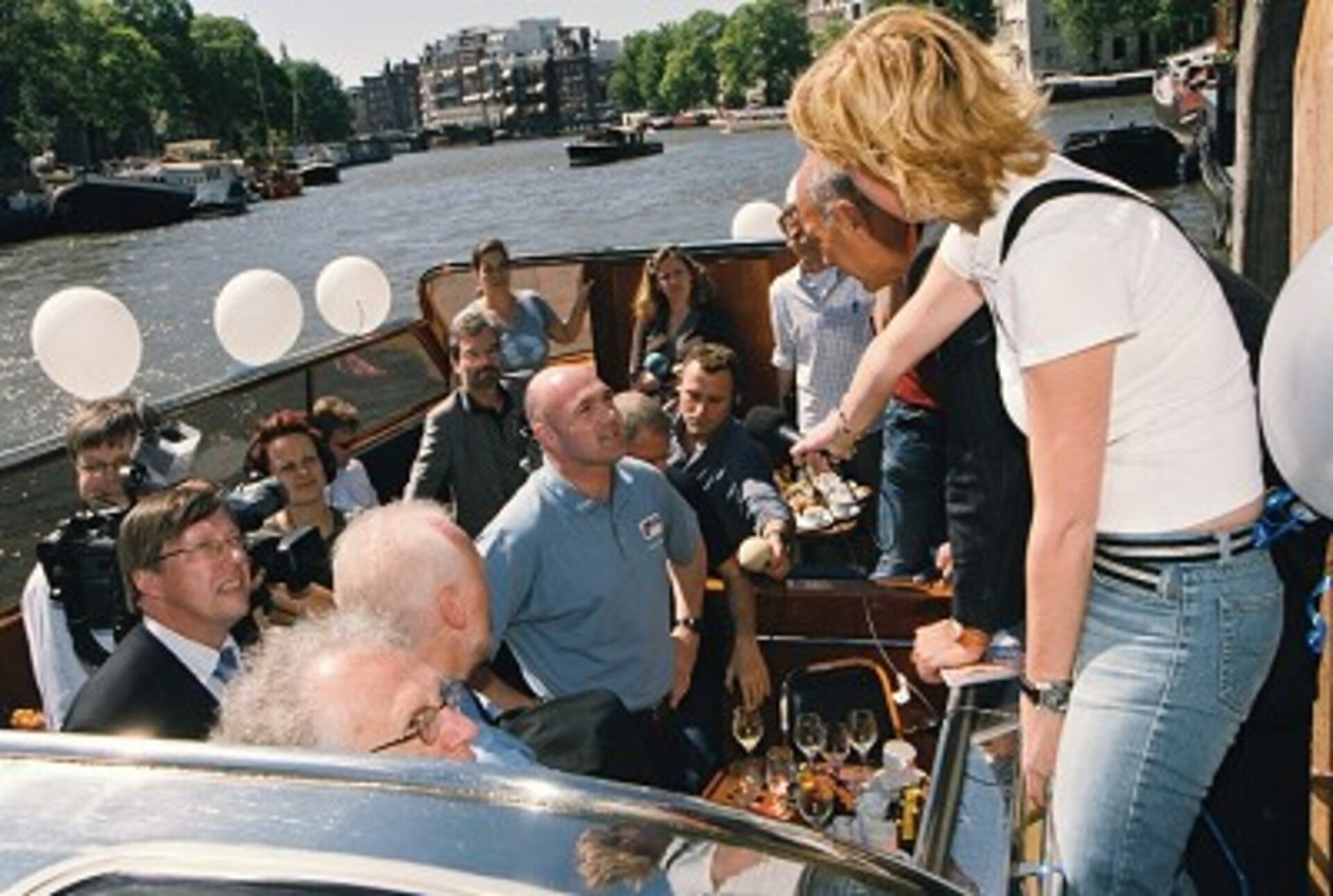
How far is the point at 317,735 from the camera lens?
1.50m

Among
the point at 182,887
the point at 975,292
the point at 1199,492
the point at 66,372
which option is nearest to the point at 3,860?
the point at 182,887

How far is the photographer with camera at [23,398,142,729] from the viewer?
9.78 feet

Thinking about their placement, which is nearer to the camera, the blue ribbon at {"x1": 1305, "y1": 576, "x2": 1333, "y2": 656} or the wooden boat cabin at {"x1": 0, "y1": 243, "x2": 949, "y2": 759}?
the blue ribbon at {"x1": 1305, "y1": 576, "x2": 1333, "y2": 656}

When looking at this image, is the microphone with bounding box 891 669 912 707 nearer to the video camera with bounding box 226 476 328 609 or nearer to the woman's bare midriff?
the video camera with bounding box 226 476 328 609

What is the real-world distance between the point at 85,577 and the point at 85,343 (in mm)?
3487

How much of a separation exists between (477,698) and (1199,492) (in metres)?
1.16

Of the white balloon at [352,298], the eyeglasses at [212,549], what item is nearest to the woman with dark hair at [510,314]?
the white balloon at [352,298]

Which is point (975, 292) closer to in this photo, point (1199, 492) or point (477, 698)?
point (1199, 492)

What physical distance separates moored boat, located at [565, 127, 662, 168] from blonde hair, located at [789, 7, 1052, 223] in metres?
68.6

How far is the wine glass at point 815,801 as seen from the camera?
2.54m

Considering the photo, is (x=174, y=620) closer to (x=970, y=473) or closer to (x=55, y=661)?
(x=55, y=661)

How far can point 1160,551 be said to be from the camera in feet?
5.46

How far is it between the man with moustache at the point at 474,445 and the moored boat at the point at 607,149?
65.2 meters

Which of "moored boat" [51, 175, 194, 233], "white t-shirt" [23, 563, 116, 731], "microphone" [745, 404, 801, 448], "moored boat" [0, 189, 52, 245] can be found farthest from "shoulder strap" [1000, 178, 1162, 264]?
"moored boat" [0, 189, 52, 245]
